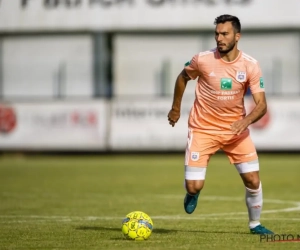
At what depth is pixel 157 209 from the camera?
609 inches

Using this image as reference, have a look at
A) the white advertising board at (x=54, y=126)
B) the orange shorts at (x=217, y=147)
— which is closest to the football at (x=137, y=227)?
the orange shorts at (x=217, y=147)

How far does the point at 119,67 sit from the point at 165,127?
580 centimetres

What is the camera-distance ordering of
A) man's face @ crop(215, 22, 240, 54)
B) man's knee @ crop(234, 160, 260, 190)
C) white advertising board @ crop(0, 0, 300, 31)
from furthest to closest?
white advertising board @ crop(0, 0, 300, 31)
man's knee @ crop(234, 160, 260, 190)
man's face @ crop(215, 22, 240, 54)

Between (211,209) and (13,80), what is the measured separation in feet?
71.1

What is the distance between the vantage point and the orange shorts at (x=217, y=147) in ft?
38.6

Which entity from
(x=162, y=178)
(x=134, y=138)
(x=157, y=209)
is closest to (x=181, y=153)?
(x=134, y=138)

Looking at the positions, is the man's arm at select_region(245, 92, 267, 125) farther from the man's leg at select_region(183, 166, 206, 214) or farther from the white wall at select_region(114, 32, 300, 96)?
the white wall at select_region(114, 32, 300, 96)

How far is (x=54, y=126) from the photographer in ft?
101

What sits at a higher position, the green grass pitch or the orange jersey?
the orange jersey

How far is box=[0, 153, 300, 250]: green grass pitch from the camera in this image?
37.1ft

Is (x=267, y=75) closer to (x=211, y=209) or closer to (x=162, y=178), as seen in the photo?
(x=162, y=178)

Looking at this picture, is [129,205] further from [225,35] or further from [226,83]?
[225,35]

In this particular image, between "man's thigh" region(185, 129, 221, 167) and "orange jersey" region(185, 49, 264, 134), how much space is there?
3.6 inches

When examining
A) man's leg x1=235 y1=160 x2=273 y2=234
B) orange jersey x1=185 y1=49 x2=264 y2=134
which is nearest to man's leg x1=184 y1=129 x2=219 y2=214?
orange jersey x1=185 y1=49 x2=264 y2=134
